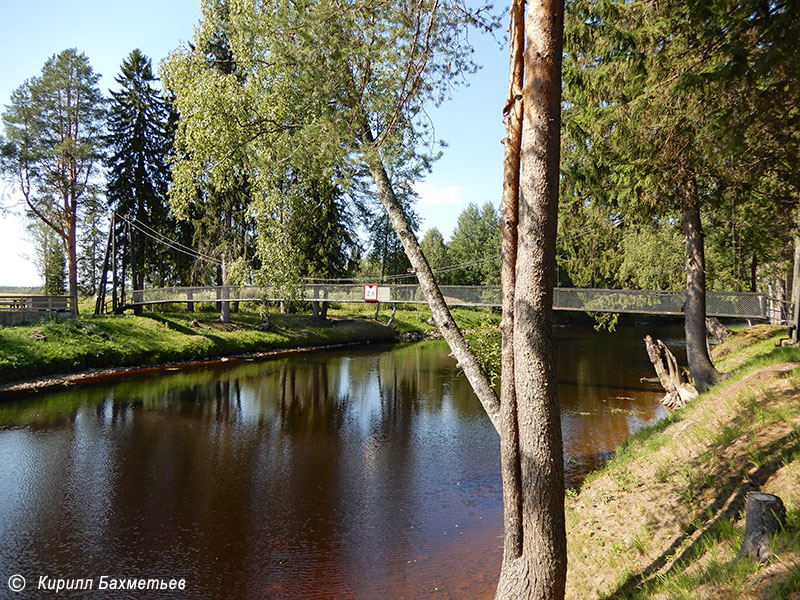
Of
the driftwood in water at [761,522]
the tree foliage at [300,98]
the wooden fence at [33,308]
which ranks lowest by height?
the driftwood in water at [761,522]

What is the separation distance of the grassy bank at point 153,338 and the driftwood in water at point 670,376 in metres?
3.89

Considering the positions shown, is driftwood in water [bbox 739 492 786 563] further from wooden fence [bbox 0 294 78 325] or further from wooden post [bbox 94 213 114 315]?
wooden post [bbox 94 213 114 315]

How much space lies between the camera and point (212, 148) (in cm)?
522

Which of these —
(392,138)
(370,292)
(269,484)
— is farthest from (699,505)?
(370,292)

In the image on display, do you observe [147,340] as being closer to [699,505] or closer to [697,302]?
[697,302]

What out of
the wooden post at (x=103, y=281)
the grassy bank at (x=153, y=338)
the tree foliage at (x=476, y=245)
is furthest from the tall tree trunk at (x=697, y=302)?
the tree foliage at (x=476, y=245)

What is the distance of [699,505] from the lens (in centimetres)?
434

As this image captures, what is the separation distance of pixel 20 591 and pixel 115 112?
2455 cm

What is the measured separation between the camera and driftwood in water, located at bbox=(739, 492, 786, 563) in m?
3.11

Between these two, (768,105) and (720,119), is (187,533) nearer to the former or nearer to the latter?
(720,119)

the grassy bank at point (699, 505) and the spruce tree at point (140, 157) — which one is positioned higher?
the spruce tree at point (140, 157)

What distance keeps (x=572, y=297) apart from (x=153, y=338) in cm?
1505

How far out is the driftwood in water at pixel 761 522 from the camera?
3111 mm

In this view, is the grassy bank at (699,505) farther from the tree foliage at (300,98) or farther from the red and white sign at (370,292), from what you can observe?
the red and white sign at (370,292)
